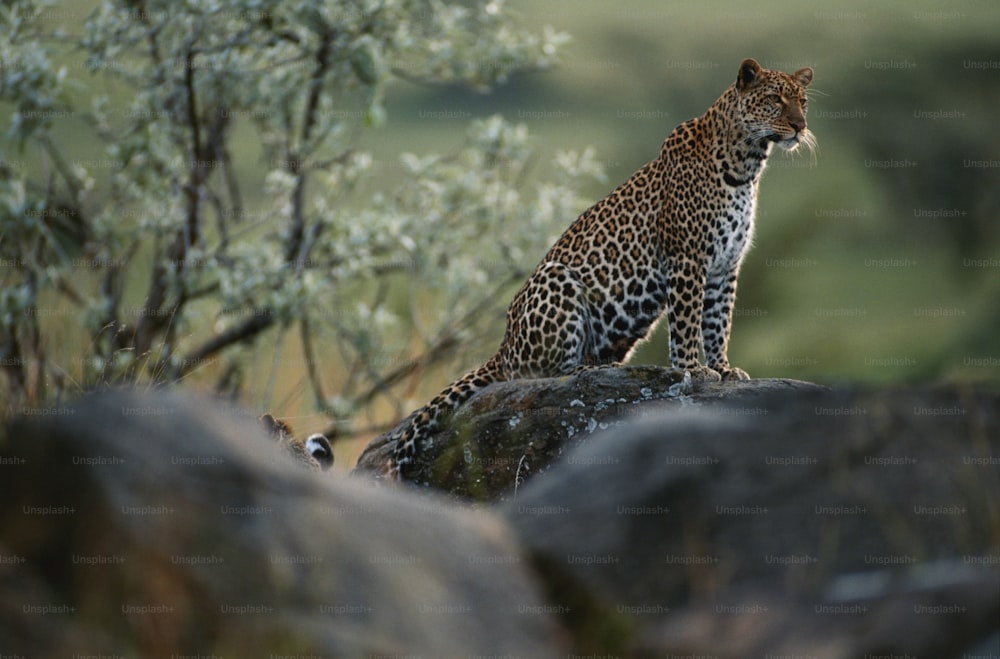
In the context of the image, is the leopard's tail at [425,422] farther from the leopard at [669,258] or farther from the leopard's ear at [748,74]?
the leopard's ear at [748,74]

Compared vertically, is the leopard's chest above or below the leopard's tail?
above

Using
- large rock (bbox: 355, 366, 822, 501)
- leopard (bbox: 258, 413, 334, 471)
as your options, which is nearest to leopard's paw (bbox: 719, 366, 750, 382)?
large rock (bbox: 355, 366, 822, 501)

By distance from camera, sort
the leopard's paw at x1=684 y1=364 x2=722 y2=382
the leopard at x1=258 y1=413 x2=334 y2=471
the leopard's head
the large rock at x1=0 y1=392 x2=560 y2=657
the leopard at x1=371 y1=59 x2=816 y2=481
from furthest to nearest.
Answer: the leopard's head
the leopard at x1=371 y1=59 x2=816 y2=481
the leopard at x1=258 y1=413 x2=334 y2=471
the leopard's paw at x1=684 y1=364 x2=722 y2=382
the large rock at x1=0 y1=392 x2=560 y2=657

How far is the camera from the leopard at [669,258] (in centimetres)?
853

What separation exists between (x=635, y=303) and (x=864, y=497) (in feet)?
16.2

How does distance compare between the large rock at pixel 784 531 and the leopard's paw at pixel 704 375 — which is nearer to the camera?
the large rock at pixel 784 531

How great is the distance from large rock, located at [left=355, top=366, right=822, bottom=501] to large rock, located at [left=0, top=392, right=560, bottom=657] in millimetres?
3513

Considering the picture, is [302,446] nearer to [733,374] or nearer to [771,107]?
[733,374]

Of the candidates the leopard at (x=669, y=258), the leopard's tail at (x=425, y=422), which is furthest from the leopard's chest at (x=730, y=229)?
the leopard's tail at (x=425, y=422)

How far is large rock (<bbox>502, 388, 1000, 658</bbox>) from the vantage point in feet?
11.0

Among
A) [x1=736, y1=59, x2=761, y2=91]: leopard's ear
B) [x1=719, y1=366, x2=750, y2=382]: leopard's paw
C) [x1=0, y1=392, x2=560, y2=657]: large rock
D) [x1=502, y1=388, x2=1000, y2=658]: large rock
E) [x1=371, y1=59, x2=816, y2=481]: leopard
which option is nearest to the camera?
[x1=0, y1=392, x2=560, y2=657]: large rock

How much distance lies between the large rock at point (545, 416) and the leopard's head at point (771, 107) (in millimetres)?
2264

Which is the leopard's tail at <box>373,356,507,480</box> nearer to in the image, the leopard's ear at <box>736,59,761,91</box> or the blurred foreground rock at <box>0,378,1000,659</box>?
the leopard's ear at <box>736,59,761,91</box>

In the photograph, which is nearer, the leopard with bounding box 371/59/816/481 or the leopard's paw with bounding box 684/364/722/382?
the leopard's paw with bounding box 684/364/722/382
